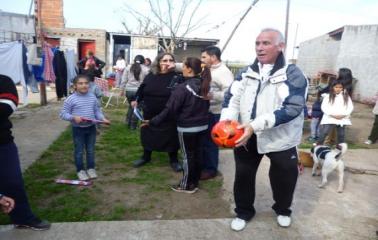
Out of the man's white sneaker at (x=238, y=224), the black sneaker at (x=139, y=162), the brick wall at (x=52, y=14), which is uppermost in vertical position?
the brick wall at (x=52, y=14)

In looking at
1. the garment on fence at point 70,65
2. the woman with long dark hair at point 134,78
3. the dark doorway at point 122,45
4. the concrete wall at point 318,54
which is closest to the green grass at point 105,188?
the woman with long dark hair at point 134,78

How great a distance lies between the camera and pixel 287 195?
10.9 feet

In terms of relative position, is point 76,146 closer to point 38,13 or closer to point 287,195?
point 287,195

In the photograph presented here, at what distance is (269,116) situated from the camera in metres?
2.81

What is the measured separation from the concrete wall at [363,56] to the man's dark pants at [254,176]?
13663 millimetres

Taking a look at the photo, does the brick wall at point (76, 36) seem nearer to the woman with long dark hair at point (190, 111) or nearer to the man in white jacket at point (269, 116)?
the woman with long dark hair at point (190, 111)

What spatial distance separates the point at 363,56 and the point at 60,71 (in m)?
13.7

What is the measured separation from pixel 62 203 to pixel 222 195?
186 cm

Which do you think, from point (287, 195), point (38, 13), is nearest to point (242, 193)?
point (287, 195)

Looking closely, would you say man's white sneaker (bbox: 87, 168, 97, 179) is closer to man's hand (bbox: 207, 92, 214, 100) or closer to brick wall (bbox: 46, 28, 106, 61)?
man's hand (bbox: 207, 92, 214, 100)

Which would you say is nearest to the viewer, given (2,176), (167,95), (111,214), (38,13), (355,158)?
(2,176)

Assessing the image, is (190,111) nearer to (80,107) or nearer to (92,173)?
(80,107)

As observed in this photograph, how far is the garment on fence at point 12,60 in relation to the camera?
805 cm

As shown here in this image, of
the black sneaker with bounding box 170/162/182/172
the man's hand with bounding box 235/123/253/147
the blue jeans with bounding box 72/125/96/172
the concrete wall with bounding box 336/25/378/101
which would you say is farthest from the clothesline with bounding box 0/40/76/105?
the concrete wall with bounding box 336/25/378/101
